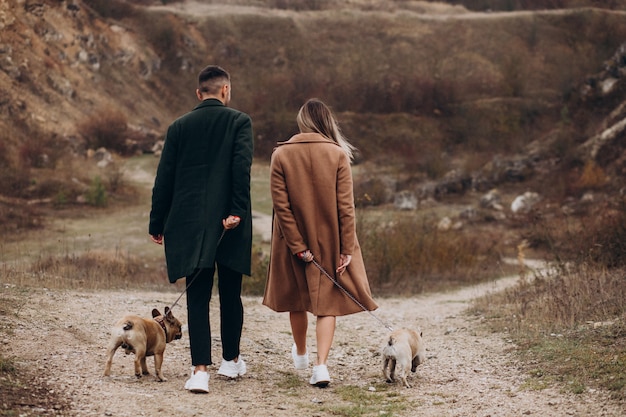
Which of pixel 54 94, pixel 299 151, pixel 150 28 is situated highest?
pixel 150 28

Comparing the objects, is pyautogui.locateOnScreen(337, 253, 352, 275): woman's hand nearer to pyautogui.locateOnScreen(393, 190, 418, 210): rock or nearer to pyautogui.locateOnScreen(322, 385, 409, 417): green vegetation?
pyautogui.locateOnScreen(322, 385, 409, 417): green vegetation

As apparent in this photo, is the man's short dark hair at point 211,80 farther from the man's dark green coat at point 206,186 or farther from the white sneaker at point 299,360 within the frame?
the white sneaker at point 299,360

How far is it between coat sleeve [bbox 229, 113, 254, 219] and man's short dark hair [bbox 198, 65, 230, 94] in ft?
1.06

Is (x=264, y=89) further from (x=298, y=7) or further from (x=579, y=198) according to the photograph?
(x=579, y=198)

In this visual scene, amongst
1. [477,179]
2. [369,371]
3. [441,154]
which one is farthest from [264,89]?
[369,371]

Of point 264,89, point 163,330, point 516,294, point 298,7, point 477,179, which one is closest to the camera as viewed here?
point 163,330

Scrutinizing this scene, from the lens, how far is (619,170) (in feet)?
87.7

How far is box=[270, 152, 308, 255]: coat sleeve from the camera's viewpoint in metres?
6.12

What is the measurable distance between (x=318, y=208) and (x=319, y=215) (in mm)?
52

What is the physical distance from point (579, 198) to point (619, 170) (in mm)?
1907

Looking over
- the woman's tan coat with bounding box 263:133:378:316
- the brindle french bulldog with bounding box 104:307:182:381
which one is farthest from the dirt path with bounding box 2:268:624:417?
the woman's tan coat with bounding box 263:133:378:316

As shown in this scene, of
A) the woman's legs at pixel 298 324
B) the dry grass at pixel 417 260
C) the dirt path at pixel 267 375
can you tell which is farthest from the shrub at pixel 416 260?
the woman's legs at pixel 298 324

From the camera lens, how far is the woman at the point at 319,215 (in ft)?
20.2

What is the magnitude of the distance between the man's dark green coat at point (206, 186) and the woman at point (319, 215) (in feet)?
1.28
